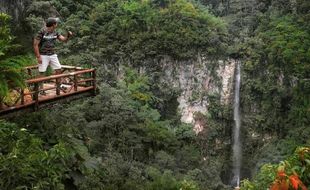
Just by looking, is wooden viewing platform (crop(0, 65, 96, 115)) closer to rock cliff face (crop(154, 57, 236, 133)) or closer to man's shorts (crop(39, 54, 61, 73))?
man's shorts (crop(39, 54, 61, 73))

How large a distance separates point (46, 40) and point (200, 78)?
23.9 metres

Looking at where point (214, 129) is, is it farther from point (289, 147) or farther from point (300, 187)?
point (300, 187)

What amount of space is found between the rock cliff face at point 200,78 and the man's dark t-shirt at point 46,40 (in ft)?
75.6

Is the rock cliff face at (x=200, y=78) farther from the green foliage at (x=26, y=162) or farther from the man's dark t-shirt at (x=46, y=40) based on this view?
the green foliage at (x=26, y=162)

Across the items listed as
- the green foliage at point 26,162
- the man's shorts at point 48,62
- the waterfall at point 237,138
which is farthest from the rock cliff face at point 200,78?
the green foliage at point 26,162

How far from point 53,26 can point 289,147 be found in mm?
21023

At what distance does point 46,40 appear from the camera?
807 cm

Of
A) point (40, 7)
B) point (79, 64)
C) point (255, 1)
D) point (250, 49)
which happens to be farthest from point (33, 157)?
point (255, 1)

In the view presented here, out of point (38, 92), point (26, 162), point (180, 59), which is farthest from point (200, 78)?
point (26, 162)

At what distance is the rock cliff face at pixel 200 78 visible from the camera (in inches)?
1227

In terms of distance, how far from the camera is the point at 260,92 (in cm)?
3016

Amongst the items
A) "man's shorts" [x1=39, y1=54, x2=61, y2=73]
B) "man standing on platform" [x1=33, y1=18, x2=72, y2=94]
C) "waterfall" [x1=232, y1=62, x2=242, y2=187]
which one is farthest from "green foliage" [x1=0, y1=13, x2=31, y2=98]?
"waterfall" [x1=232, y1=62, x2=242, y2=187]

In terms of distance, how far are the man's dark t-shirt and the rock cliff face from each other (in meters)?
23.0

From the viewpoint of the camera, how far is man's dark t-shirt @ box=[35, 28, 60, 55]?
7.95 metres
